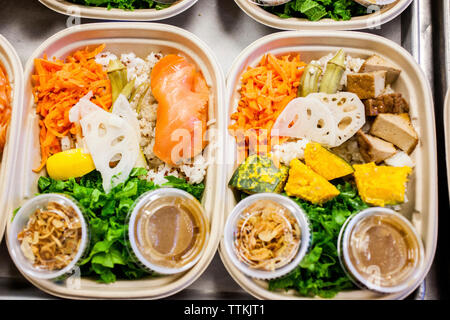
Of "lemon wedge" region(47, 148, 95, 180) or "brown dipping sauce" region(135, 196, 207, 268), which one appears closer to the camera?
"brown dipping sauce" region(135, 196, 207, 268)

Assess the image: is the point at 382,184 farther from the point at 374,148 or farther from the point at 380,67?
the point at 380,67

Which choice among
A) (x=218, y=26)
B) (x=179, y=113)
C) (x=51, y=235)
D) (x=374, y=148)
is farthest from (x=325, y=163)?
(x=51, y=235)

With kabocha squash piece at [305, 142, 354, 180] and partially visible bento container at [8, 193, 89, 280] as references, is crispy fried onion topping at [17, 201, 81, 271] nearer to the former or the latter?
partially visible bento container at [8, 193, 89, 280]

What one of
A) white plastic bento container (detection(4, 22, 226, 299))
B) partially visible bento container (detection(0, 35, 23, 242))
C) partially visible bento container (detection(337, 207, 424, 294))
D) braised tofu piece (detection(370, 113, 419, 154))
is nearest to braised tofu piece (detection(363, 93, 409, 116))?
braised tofu piece (detection(370, 113, 419, 154))

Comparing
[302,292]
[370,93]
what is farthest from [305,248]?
[370,93]

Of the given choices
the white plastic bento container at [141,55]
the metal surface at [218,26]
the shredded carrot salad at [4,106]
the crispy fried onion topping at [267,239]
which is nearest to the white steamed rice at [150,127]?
the white plastic bento container at [141,55]
